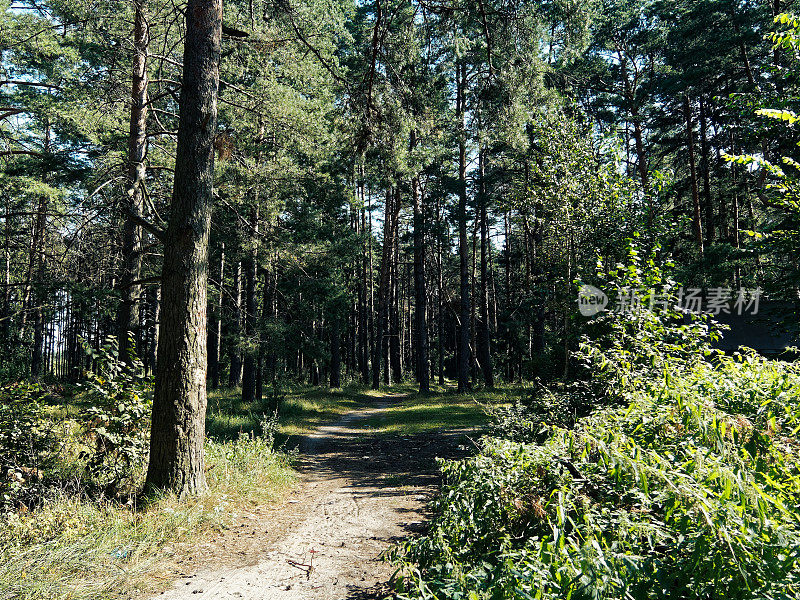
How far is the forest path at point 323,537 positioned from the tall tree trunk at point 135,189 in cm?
410

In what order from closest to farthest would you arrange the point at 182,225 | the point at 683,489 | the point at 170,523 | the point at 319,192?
the point at 683,489, the point at 170,523, the point at 182,225, the point at 319,192

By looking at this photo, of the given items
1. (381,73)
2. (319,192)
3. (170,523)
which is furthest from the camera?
(319,192)

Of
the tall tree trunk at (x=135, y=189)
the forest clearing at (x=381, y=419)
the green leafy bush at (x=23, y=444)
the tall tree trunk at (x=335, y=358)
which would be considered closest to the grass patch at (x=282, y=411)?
the forest clearing at (x=381, y=419)

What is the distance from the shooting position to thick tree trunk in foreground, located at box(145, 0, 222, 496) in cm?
526

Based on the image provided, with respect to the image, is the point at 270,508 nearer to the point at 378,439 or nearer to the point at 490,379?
the point at 378,439

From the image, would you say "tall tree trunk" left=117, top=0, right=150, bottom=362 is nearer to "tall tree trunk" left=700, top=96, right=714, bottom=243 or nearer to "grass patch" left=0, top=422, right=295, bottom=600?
"grass patch" left=0, top=422, right=295, bottom=600

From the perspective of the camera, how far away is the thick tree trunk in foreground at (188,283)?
17.3 feet

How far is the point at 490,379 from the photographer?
2208cm

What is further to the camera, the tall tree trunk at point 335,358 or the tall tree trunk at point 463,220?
the tall tree trunk at point 335,358

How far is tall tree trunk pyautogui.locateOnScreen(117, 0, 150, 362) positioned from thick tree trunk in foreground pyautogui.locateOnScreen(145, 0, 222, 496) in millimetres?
3006

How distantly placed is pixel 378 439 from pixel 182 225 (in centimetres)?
785

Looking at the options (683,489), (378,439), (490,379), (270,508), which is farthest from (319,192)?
(683,489)

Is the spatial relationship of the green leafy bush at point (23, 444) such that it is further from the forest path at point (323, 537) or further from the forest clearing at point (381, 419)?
the forest path at point (323, 537)

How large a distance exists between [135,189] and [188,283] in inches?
148
